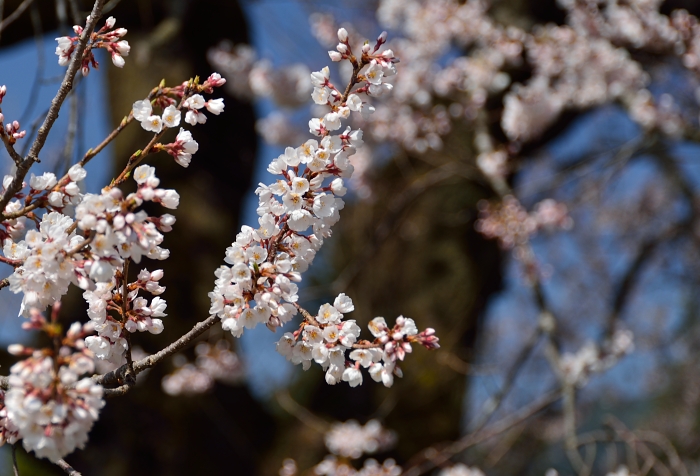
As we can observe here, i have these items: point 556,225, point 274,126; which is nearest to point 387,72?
point 556,225

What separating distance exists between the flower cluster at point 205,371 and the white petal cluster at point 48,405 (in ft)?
7.72

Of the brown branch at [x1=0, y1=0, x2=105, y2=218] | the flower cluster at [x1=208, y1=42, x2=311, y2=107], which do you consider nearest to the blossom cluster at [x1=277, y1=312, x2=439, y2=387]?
the brown branch at [x1=0, y1=0, x2=105, y2=218]

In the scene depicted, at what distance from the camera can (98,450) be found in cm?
290

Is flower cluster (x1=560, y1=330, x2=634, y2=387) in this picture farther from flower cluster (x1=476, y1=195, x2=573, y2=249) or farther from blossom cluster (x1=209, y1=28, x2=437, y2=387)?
blossom cluster (x1=209, y1=28, x2=437, y2=387)

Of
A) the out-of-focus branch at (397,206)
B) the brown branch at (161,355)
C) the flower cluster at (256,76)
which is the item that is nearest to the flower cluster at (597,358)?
the out-of-focus branch at (397,206)

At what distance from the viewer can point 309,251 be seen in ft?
3.23

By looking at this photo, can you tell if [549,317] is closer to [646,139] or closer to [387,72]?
[646,139]

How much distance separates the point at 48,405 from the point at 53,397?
0.4 inches

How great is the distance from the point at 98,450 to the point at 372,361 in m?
2.50

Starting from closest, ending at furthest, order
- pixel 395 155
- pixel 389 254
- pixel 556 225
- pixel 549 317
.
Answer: pixel 549 317 < pixel 556 225 < pixel 389 254 < pixel 395 155

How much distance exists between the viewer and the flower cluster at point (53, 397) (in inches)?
26.5

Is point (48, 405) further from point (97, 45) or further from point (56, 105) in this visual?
point (97, 45)

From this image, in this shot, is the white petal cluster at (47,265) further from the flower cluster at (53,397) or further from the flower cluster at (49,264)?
the flower cluster at (53,397)

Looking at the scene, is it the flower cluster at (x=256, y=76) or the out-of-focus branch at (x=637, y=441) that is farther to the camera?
the flower cluster at (x=256, y=76)
